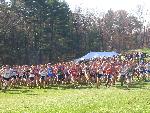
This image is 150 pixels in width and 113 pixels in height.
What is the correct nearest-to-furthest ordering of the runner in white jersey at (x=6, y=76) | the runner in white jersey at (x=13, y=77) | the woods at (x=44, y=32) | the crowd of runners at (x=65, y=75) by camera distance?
the runner in white jersey at (x=6, y=76) < the runner in white jersey at (x=13, y=77) < the crowd of runners at (x=65, y=75) < the woods at (x=44, y=32)

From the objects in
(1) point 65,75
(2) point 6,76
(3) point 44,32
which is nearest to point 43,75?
(1) point 65,75

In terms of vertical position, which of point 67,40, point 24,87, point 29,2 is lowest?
point 24,87

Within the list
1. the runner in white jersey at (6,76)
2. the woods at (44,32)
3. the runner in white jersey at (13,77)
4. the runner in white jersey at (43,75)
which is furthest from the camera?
the woods at (44,32)

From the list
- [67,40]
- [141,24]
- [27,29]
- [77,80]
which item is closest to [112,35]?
[141,24]

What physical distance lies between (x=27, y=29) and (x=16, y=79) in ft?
150

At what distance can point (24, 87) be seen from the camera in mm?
30281

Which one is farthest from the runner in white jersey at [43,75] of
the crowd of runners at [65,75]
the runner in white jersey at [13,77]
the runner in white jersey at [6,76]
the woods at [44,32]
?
the woods at [44,32]

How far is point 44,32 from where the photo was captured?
77875 millimetres

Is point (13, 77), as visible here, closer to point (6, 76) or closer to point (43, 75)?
point (6, 76)

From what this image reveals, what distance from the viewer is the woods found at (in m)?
69.5

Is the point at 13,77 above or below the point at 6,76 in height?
below

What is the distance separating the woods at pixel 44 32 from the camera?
6950cm

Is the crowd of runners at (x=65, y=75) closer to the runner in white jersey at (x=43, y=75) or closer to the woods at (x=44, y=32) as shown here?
the runner in white jersey at (x=43, y=75)

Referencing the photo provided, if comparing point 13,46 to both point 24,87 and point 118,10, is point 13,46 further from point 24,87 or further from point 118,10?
point 118,10
